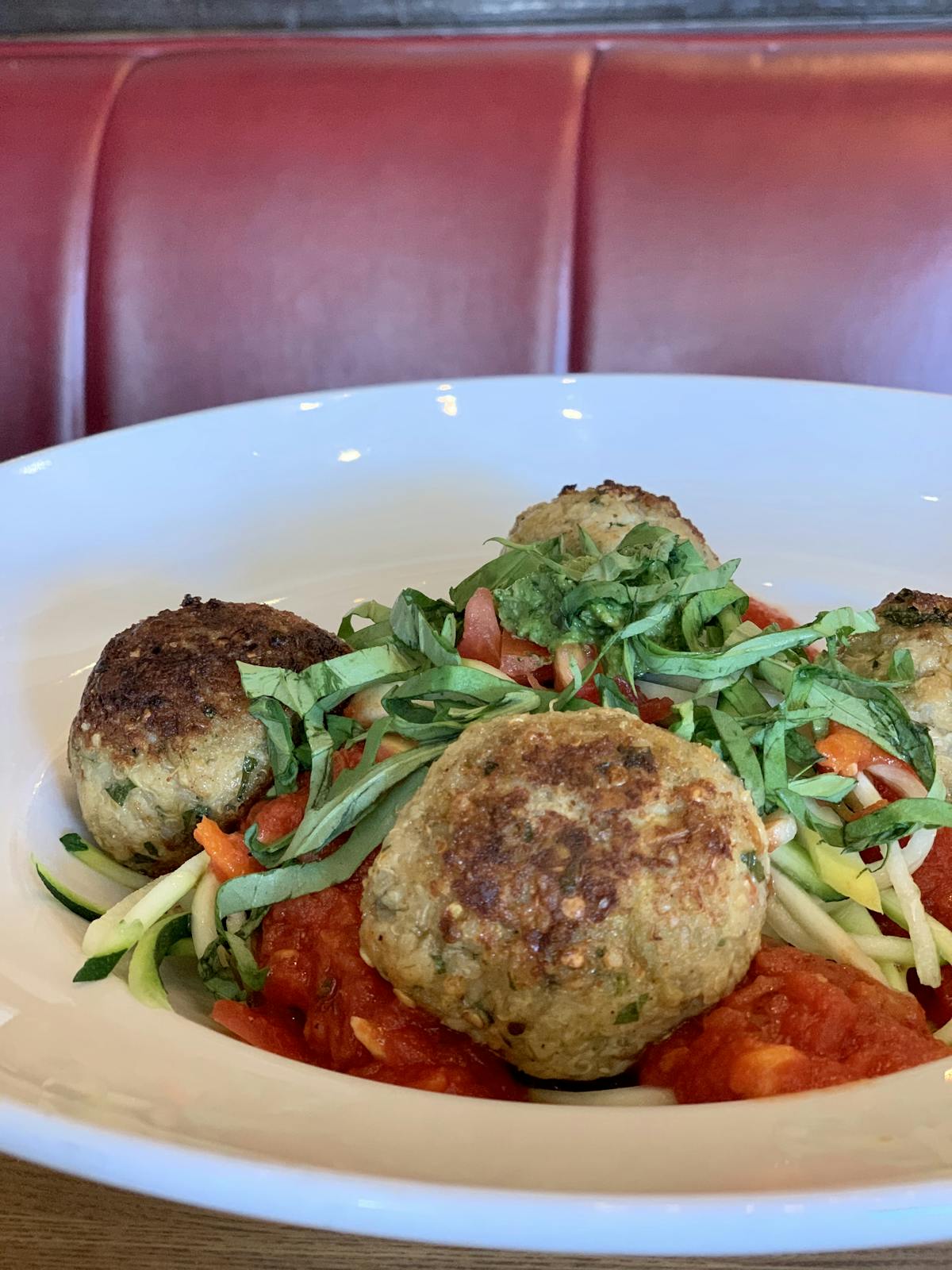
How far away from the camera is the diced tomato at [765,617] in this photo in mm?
2546

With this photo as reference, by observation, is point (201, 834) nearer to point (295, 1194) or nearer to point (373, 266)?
point (295, 1194)

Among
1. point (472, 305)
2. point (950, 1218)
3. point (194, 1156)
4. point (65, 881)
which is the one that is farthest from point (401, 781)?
point (472, 305)

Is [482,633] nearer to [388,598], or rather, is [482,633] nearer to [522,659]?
[522,659]

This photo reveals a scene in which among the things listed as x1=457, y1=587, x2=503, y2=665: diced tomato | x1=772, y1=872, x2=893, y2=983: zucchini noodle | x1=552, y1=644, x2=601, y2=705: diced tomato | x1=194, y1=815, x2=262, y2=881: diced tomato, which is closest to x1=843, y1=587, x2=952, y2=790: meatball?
x1=772, y1=872, x2=893, y2=983: zucchini noodle

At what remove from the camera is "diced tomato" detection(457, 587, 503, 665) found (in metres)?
2.23

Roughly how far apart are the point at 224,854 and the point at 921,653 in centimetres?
129

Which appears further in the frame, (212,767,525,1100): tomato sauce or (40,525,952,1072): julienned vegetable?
(40,525,952,1072): julienned vegetable

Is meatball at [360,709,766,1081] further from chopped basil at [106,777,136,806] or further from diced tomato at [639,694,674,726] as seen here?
chopped basil at [106,777,136,806]

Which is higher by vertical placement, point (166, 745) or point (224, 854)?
point (166, 745)

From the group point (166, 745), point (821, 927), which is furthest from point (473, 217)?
point (821, 927)

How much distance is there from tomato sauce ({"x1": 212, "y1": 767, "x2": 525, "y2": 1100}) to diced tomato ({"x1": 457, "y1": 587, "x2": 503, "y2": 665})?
0.51m

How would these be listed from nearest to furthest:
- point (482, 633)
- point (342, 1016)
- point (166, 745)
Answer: point (342, 1016)
point (166, 745)
point (482, 633)

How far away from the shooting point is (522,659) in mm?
2191

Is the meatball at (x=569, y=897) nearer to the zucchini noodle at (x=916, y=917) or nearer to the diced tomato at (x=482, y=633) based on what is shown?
the zucchini noodle at (x=916, y=917)
